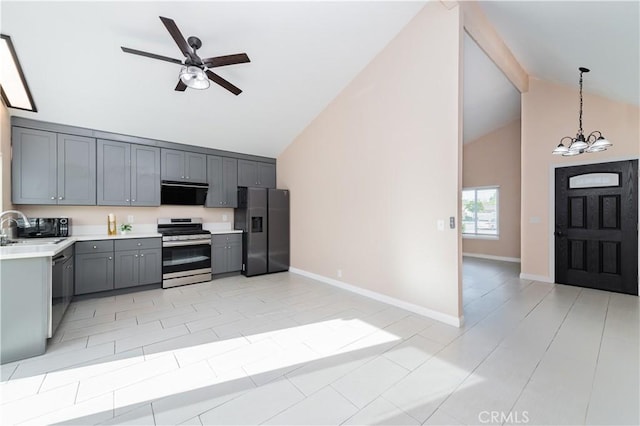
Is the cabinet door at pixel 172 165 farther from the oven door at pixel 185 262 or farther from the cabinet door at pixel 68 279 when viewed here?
the cabinet door at pixel 68 279

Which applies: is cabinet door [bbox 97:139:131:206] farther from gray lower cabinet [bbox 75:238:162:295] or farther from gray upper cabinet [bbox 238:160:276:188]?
gray upper cabinet [bbox 238:160:276:188]

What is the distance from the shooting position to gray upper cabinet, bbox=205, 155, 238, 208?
5145 mm

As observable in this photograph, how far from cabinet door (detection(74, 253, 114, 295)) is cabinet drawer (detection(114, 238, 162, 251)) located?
176 mm

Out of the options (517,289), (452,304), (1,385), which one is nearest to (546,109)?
(517,289)

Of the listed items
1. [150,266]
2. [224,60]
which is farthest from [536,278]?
[150,266]

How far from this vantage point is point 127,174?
431 cm

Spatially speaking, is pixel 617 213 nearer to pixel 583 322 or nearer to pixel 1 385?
pixel 583 322

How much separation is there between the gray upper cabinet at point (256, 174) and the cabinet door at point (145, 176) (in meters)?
1.51

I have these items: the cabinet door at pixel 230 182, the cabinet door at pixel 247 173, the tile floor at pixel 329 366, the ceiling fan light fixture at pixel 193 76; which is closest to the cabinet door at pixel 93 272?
the tile floor at pixel 329 366

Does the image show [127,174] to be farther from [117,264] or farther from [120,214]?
[117,264]

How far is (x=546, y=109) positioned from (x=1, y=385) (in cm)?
770

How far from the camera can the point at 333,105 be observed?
183 inches

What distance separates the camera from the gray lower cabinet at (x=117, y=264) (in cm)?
373

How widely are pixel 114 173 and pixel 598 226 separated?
7.87 m
